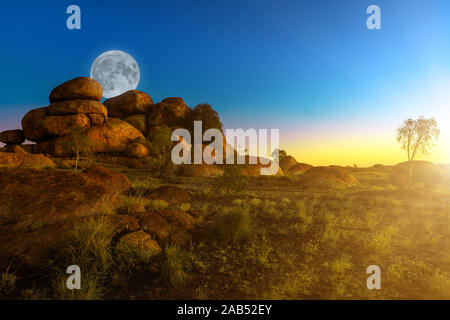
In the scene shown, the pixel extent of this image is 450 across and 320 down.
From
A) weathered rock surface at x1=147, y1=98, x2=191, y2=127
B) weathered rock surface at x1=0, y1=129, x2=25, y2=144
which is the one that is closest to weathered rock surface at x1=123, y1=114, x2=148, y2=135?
weathered rock surface at x1=147, y1=98, x2=191, y2=127

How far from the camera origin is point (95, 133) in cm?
3169

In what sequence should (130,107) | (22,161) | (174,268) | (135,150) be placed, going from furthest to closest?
(130,107) → (135,150) → (22,161) → (174,268)

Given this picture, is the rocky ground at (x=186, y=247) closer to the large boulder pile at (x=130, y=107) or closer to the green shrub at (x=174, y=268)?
the green shrub at (x=174, y=268)

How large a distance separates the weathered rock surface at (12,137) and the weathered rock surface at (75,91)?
7570 millimetres

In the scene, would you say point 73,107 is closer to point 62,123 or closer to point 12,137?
point 62,123

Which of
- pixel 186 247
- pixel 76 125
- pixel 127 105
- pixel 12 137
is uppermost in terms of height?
pixel 127 105

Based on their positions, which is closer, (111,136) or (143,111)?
(111,136)

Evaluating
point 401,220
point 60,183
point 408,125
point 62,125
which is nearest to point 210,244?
point 60,183

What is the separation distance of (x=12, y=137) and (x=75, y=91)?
1240 centimetres

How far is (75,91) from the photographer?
109 ft

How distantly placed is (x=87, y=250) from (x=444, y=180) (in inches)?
1620

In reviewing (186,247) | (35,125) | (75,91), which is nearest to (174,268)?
(186,247)

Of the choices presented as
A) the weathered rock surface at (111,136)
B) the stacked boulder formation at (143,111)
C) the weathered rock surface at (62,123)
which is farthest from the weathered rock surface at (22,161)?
the stacked boulder formation at (143,111)

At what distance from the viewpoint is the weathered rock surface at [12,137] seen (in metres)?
34.6
